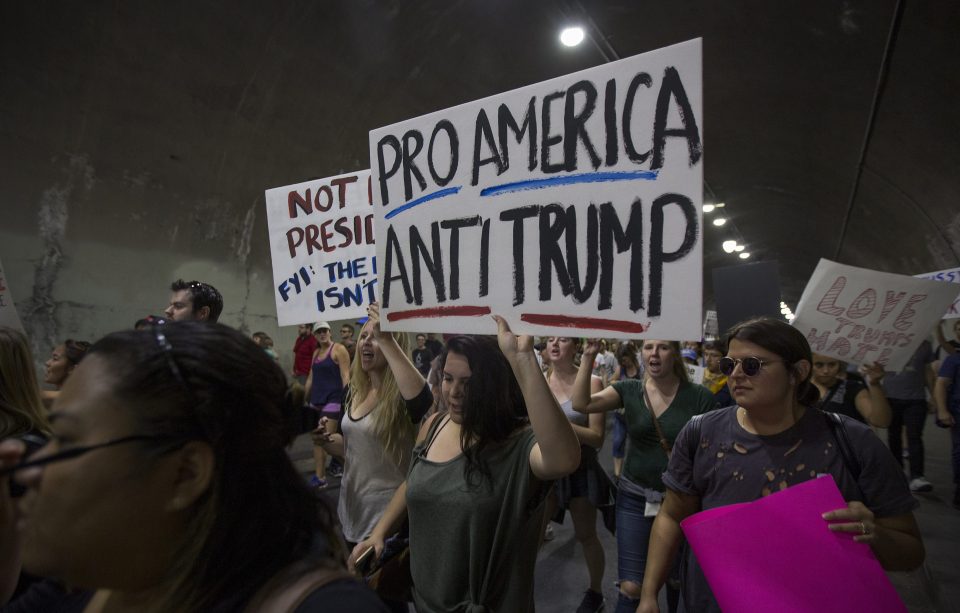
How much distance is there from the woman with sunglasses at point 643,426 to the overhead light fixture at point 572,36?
652 cm

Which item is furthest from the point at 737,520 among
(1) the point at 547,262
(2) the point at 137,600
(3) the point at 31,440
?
(3) the point at 31,440

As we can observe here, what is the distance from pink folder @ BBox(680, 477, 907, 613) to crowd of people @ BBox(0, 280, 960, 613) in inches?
2.2

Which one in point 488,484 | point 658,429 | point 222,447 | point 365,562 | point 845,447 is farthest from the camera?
point 658,429

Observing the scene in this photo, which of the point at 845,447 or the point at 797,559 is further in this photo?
the point at 845,447

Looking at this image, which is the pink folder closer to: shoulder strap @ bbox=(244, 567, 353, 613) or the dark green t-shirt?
shoulder strap @ bbox=(244, 567, 353, 613)

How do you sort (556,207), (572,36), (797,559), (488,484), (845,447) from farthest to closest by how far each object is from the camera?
(572,36) → (488,484) → (556,207) → (845,447) → (797,559)

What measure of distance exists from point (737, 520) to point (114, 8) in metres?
7.94

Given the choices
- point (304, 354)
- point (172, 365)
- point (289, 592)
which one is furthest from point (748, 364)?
point (304, 354)

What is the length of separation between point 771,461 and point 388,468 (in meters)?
1.74

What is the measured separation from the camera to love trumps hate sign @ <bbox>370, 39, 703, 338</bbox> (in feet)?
5.49

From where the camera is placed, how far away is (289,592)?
3.03 feet

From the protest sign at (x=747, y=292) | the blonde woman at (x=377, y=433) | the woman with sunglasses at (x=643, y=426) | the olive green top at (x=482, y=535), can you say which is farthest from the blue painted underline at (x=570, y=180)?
the protest sign at (x=747, y=292)

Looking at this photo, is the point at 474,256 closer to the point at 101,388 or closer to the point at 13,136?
the point at 101,388

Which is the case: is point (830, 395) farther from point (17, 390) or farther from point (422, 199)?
point (17, 390)
